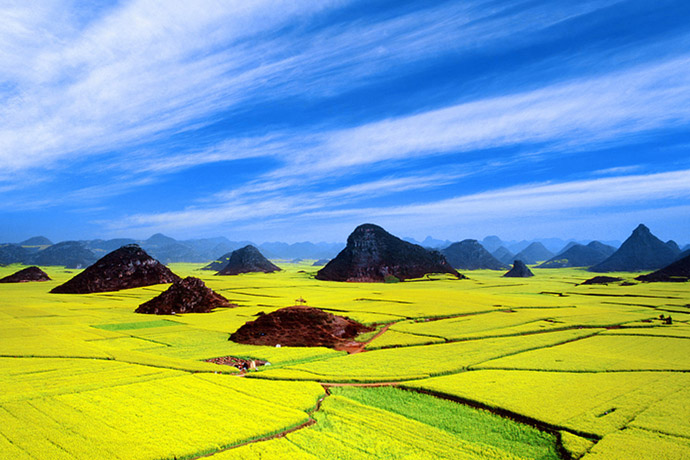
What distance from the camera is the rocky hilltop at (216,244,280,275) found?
403ft

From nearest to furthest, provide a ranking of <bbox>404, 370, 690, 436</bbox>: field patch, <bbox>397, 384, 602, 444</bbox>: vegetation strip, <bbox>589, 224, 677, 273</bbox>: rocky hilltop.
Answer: <bbox>397, 384, 602, 444</bbox>: vegetation strip
<bbox>404, 370, 690, 436</bbox>: field patch
<bbox>589, 224, 677, 273</bbox>: rocky hilltop

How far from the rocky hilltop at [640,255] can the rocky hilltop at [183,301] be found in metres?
137

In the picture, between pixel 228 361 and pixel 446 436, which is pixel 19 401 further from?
pixel 446 436

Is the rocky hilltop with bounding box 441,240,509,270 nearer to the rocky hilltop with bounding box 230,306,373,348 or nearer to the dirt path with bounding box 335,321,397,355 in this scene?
the rocky hilltop with bounding box 230,306,373,348

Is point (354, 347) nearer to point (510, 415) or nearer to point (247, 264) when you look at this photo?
point (510, 415)

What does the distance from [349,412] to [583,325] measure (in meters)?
24.0

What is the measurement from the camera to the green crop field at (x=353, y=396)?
9516 millimetres

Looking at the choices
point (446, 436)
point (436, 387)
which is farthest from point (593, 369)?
point (446, 436)

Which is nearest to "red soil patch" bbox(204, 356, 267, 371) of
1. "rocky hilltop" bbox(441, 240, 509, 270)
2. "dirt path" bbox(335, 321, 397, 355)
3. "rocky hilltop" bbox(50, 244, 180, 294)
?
"dirt path" bbox(335, 321, 397, 355)

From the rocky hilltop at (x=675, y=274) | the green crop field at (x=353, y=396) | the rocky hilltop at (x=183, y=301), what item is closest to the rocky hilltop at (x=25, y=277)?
the rocky hilltop at (x=183, y=301)

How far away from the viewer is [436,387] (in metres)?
14.3

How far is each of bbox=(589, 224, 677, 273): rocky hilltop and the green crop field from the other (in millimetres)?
126112

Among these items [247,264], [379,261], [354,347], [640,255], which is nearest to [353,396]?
[354,347]

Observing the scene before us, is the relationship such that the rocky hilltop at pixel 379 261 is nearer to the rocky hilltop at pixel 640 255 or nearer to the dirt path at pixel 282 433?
the rocky hilltop at pixel 640 255
